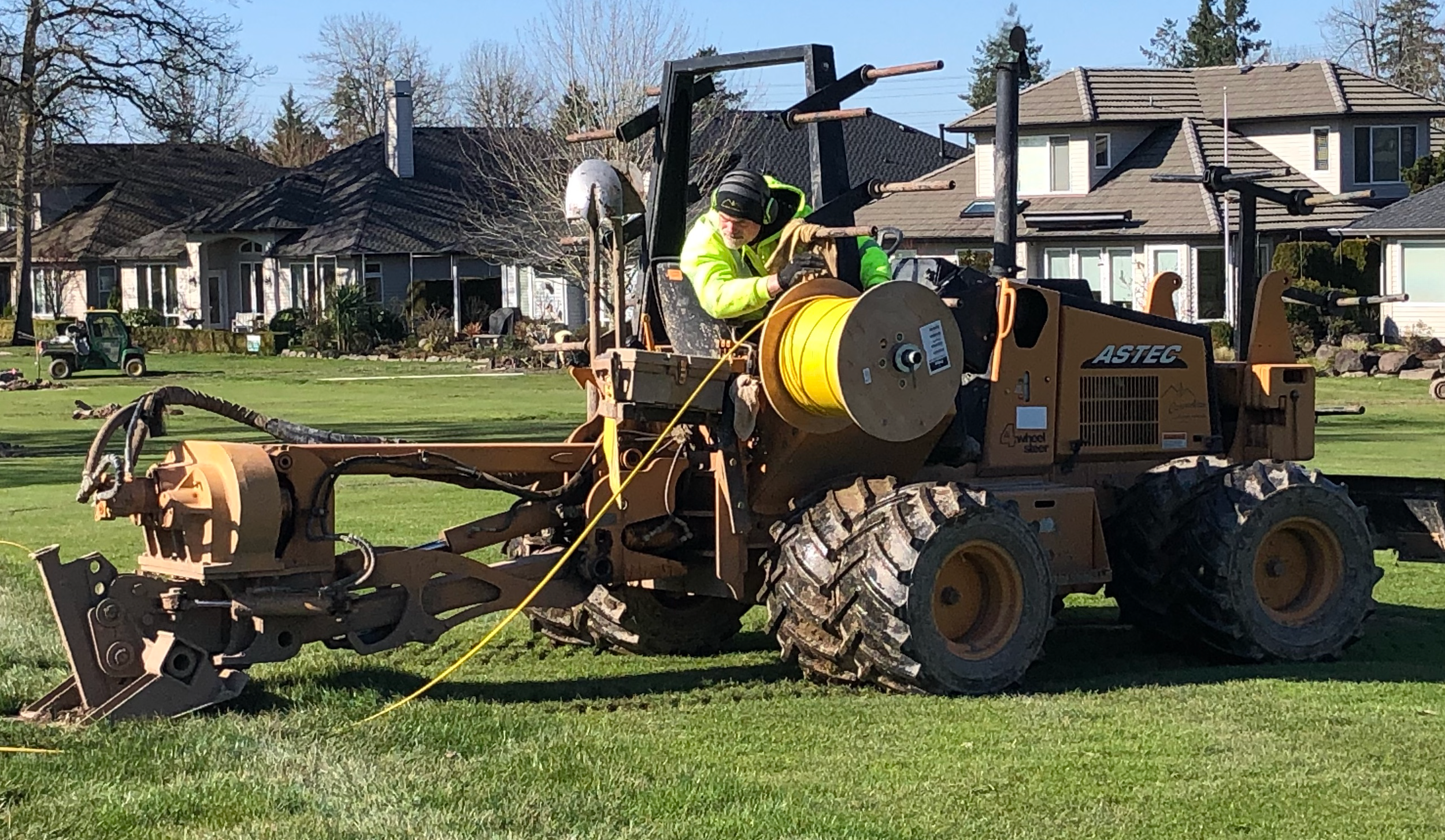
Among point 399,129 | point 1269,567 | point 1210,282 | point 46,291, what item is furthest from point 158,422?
point 46,291

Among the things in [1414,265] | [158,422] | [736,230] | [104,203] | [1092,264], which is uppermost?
[104,203]

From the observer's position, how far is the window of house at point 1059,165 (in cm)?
5597

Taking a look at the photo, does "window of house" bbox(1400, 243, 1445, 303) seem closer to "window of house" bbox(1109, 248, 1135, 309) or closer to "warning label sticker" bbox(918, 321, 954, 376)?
"window of house" bbox(1109, 248, 1135, 309)

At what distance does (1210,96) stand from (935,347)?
50.8 m

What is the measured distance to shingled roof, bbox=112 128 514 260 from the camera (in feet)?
222

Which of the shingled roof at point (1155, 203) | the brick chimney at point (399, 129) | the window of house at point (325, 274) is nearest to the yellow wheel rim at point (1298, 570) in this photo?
the shingled roof at point (1155, 203)

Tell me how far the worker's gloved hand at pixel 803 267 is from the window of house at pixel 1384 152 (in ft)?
162

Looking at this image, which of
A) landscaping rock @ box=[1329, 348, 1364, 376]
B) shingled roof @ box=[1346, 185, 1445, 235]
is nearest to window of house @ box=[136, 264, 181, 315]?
shingled roof @ box=[1346, 185, 1445, 235]

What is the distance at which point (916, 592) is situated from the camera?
8.69 meters

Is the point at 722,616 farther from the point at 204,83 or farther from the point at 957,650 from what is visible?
the point at 204,83

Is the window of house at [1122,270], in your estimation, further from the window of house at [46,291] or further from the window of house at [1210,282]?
the window of house at [46,291]

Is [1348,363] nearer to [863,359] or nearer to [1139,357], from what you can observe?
[1139,357]

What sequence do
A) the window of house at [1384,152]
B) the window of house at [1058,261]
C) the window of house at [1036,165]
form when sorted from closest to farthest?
the window of house at [1058,261], the window of house at [1384,152], the window of house at [1036,165]

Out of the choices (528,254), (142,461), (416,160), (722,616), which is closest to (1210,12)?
(416,160)
